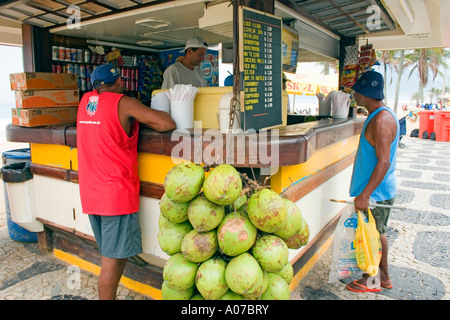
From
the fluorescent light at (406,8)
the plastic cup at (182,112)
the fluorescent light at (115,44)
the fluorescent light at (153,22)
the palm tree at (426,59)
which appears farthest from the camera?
the palm tree at (426,59)

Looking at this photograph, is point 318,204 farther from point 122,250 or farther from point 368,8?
point 368,8

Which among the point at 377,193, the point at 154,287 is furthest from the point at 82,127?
the point at 377,193

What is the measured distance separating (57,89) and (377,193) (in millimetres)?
3566

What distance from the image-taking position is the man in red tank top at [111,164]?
8.15ft

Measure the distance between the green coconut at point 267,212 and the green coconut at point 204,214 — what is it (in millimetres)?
159

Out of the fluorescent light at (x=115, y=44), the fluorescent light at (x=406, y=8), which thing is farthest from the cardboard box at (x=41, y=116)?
the fluorescent light at (x=406, y=8)

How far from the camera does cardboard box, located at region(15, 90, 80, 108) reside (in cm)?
341

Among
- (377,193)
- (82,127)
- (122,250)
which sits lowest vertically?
(122,250)

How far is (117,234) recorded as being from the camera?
103 inches

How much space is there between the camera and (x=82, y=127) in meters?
2.60

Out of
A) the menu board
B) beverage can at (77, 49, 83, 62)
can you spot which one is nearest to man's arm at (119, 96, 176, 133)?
the menu board

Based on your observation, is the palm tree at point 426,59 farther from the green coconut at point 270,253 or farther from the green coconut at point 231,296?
the green coconut at point 231,296

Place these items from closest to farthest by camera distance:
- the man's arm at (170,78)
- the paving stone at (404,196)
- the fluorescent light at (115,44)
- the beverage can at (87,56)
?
the man's arm at (170,78), the beverage can at (87,56), the fluorescent light at (115,44), the paving stone at (404,196)

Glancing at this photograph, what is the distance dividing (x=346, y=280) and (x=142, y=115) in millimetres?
2645
